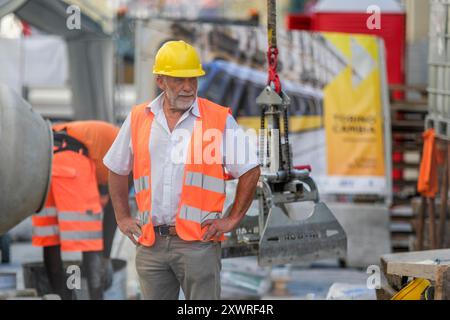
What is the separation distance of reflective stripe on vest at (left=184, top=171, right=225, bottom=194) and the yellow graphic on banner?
17.5 feet

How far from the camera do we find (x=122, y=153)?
19.9 feet

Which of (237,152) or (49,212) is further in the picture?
(49,212)

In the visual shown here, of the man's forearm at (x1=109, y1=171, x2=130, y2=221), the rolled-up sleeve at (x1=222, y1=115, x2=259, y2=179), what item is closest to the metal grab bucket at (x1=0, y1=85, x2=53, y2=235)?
the man's forearm at (x1=109, y1=171, x2=130, y2=221)

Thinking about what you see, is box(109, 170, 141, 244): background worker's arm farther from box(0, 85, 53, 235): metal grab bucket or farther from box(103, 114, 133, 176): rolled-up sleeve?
box(0, 85, 53, 235): metal grab bucket

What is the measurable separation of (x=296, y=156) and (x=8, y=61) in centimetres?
554

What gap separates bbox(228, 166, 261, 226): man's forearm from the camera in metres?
6.01

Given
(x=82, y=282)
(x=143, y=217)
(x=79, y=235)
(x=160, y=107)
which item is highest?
(x=160, y=107)

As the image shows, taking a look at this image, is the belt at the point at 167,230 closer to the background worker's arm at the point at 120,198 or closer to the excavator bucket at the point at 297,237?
the background worker's arm at the point at 120,198

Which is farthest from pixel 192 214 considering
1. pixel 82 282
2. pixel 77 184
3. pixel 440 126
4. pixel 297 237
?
pixel 440 126

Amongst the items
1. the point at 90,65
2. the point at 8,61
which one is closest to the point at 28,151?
the point at 90,65

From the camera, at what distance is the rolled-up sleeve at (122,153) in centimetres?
605

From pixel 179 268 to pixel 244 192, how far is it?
0.55 meters

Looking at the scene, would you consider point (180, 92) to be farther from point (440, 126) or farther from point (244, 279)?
point (440, 126)
